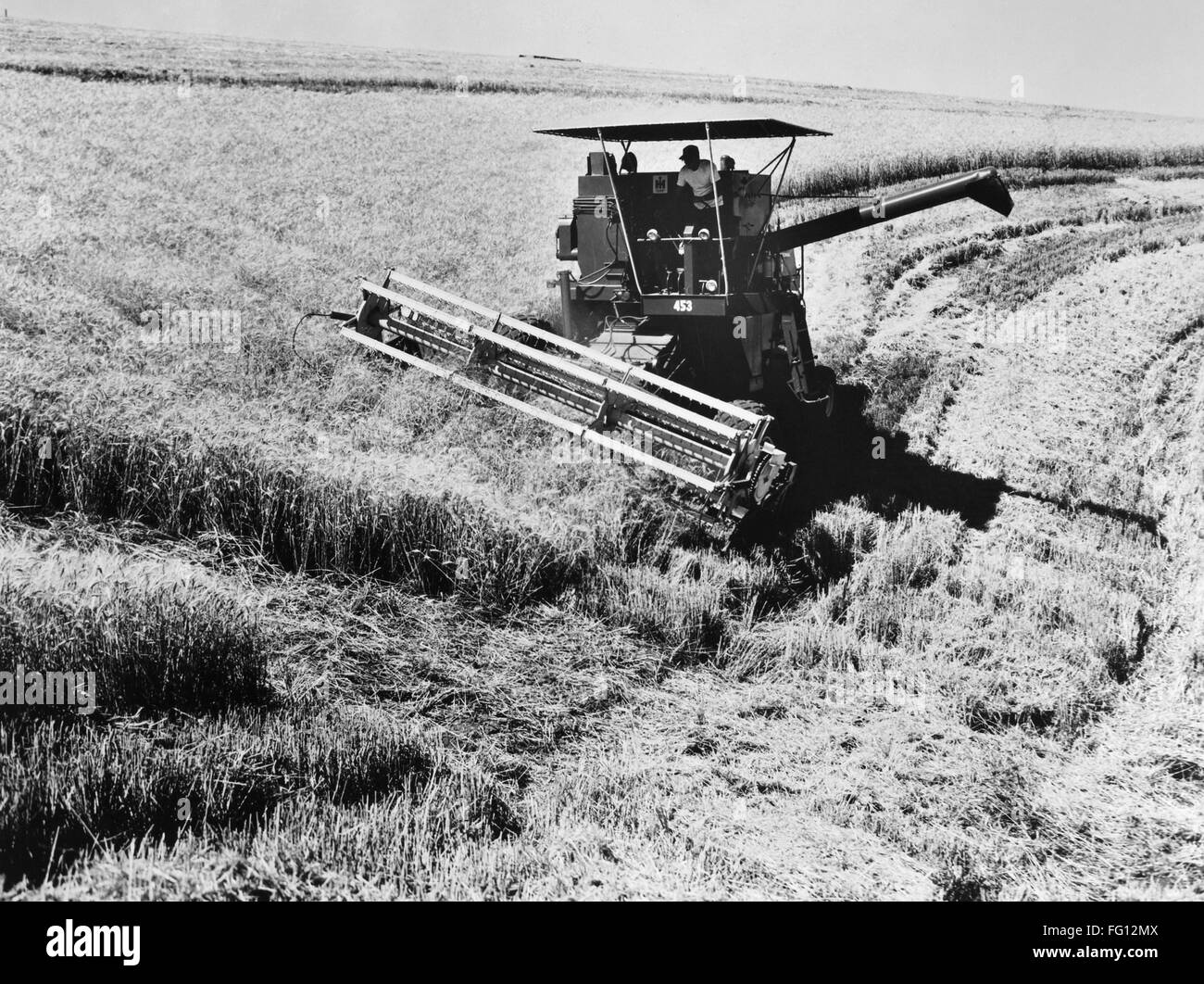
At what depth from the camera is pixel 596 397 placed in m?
8.12

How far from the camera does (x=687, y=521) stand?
24.5 feet

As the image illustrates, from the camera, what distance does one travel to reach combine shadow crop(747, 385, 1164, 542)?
8539 mm

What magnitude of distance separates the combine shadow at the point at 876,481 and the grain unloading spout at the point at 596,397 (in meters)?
0.85

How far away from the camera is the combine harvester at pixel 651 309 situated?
8047 millimetres

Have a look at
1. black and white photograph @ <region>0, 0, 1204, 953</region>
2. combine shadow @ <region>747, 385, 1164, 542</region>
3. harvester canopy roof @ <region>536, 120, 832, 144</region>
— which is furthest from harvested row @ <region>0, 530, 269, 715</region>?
harvester canopy roof @ <region>536, 120, 832, 144</region>

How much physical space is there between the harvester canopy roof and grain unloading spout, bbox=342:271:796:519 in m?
1.98

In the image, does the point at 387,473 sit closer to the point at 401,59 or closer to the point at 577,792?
the point at 577,792

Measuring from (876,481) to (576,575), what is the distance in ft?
12.1

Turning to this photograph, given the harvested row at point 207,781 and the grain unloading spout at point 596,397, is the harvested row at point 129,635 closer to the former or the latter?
the harvested row at point 207,781

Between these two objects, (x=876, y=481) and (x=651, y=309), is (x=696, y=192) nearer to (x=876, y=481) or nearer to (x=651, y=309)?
(x=651, y=309)

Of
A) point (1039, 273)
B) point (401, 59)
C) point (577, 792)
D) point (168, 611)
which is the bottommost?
point (577, 792)
